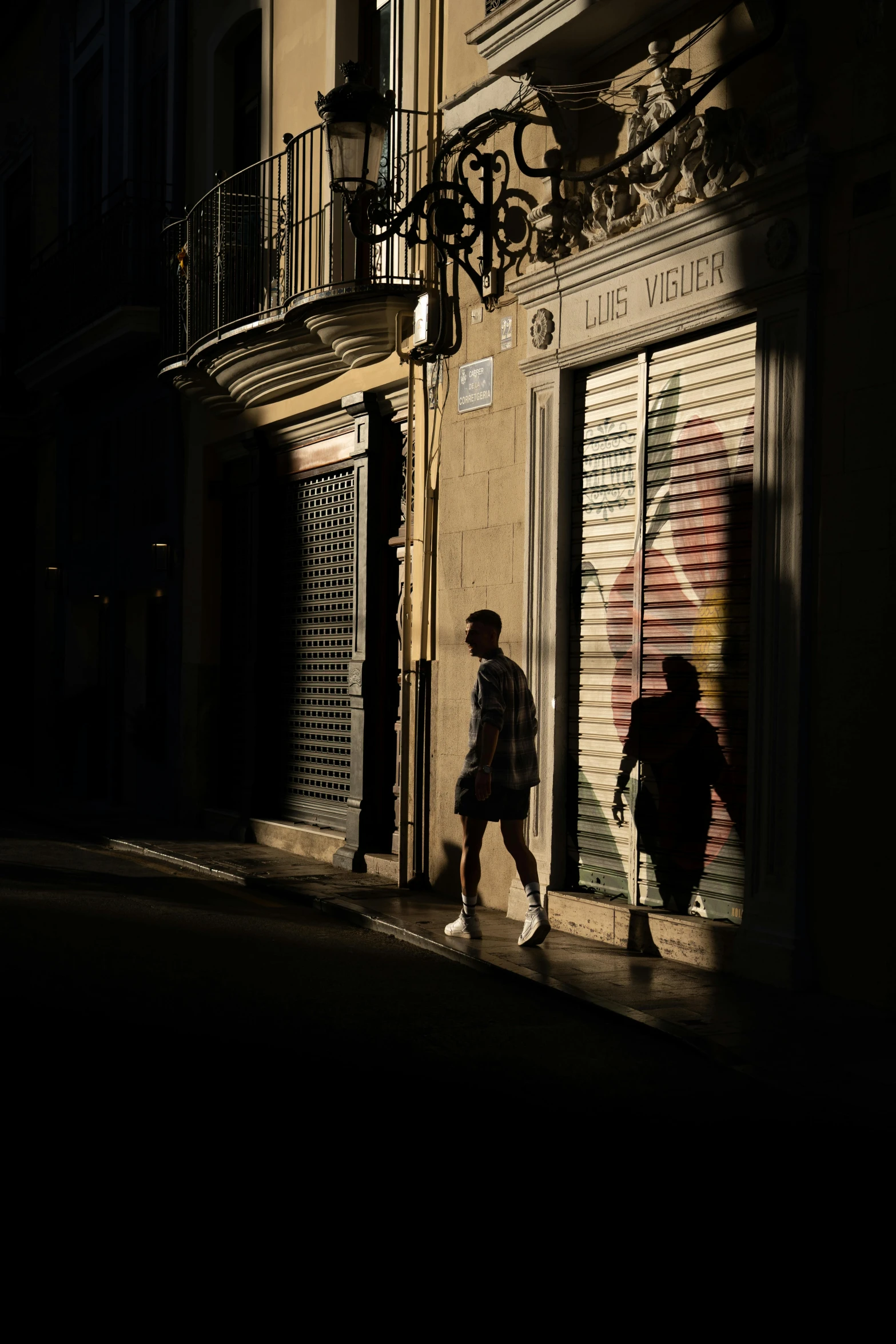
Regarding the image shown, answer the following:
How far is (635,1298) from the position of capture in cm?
361

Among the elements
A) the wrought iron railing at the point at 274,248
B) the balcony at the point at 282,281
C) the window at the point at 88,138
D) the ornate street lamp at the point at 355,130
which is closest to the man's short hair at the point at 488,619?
the ornate street lamp at the point at 355,130

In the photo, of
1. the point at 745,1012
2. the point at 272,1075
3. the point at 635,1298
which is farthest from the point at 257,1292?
Result: the point at 745,1012

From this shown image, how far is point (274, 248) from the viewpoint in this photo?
14211 mm

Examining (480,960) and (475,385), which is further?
(475,385)

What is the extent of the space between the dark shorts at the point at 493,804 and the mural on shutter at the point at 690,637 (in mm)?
766

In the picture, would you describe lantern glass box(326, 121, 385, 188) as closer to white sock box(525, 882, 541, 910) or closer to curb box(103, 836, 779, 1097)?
curb box(103, 836, 779, 1097)

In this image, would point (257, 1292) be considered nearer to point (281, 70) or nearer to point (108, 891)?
point (108, 891)

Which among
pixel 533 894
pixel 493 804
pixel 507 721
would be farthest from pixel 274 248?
pixel 533 894

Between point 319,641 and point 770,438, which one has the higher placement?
point 770,438

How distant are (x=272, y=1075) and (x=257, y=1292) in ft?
6.79

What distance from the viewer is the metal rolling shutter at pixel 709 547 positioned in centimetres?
855

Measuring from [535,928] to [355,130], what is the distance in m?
5.51

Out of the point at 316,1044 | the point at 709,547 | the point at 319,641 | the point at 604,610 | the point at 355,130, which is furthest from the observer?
the point at 319,641

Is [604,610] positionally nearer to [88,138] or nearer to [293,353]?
[293,353]
